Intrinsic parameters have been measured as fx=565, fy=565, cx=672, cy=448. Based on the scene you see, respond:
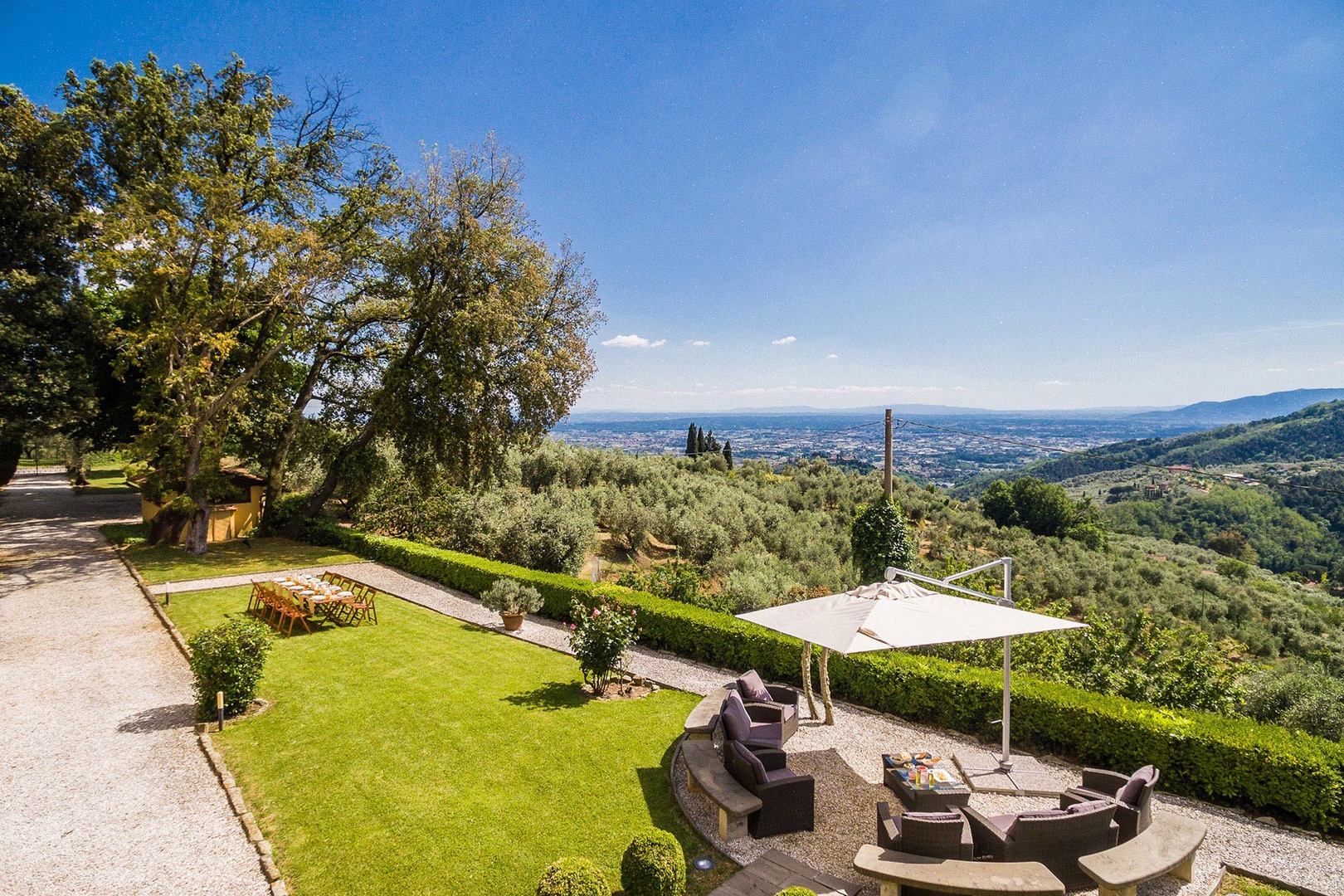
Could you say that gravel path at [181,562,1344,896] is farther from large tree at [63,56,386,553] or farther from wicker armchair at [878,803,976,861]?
large tree at [63,56,386,553]

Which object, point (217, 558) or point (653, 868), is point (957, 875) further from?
point (217, 558)

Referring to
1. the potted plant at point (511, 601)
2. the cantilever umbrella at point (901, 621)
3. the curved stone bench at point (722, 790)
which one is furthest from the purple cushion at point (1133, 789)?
the potted plant at point (511, 601)

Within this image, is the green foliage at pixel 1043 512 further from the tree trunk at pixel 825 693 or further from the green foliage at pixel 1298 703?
the tree trunk at pixel 825 693

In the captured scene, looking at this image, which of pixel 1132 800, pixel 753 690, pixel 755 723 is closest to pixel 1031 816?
pixel 1132 800

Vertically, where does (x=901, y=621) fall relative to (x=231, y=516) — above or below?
above

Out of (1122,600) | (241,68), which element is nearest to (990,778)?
(1122,600)

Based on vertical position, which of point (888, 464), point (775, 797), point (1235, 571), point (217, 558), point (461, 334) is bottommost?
point (1235, 571)
